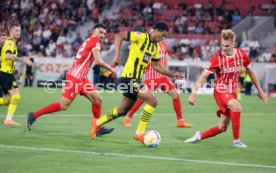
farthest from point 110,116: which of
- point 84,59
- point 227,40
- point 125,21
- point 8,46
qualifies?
point 125,21

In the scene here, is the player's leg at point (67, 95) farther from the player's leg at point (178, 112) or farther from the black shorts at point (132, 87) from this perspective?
the player's leg at point (178, 112)

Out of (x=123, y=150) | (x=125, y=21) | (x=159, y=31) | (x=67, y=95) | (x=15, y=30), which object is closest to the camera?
(x=123, y=150)

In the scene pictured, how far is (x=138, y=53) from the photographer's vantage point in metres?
13.4

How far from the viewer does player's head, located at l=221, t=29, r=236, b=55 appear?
42.4 feet

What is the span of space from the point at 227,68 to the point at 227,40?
542mm

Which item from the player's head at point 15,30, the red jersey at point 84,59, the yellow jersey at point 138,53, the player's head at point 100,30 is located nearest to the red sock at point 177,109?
the red jersey at point 84,59

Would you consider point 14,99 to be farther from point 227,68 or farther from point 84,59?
point 227,68

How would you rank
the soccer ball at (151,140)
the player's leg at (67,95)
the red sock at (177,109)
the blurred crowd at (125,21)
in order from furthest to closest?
the blurred crowd at (125,21), the red sock at (177,109), the player's leg at (67,95), the soccer ball at (151,140)

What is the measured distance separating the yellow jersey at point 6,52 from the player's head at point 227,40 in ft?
18.3

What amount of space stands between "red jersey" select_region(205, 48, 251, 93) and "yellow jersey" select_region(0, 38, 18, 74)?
537 centimetres

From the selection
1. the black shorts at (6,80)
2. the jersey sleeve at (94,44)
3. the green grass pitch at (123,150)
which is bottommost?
the green grass pitch at (123,150)

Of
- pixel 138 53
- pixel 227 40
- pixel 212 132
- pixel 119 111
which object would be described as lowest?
pixel 212 132

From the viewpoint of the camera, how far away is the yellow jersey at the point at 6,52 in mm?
16328

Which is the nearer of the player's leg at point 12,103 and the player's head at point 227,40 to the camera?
the player's head at point 227,40
